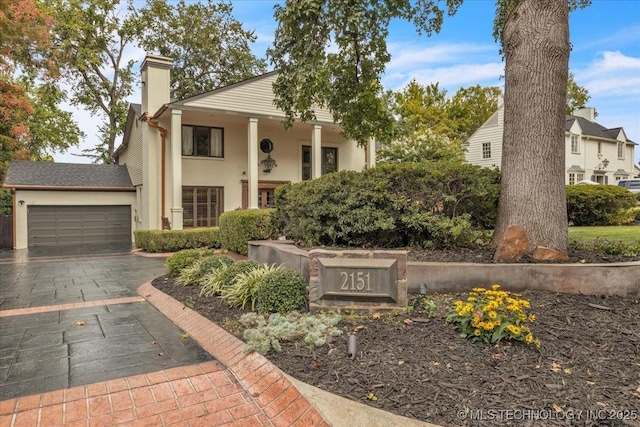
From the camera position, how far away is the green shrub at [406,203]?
212 inches

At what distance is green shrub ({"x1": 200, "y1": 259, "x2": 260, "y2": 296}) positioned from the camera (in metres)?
5.40

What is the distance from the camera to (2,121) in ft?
61.7

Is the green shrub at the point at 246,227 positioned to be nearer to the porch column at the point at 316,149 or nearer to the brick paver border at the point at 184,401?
the brick paver border at the point at 184,401

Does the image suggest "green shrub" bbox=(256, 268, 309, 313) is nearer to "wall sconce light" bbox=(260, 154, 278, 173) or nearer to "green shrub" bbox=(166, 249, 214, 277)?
"green shrub" bbox=(166, 249, 214, 277)

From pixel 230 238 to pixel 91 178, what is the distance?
10.5 meters

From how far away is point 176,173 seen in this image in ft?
45.4

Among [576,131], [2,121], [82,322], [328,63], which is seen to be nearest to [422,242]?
[328,63]

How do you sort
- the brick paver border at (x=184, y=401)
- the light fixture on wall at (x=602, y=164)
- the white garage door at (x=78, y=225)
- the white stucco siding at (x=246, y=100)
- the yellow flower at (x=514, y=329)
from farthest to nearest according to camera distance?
the light fixture on wall at (x=602, y=164), the white garage door at (x=78, y=225), the white stucco siding at (x=246, y=100), the yellow flower at (x=514, y=329), the brick paver border at (x=184, y=401)

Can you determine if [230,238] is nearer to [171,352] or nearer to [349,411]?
[171,352]

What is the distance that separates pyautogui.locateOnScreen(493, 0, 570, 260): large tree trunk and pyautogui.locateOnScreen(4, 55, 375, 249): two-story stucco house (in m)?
11.0

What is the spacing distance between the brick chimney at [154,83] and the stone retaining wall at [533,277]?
13.5 metres

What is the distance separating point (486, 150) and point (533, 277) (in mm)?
23823

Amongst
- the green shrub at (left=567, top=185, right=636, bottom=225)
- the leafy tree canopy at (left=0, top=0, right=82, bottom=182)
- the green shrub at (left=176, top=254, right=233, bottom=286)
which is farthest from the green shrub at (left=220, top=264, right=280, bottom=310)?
the leafy tree canopy at (left=0, top=0, right=82, bottom=182)

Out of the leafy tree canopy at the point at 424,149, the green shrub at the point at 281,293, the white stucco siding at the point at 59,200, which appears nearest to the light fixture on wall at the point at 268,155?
the white stucco siding at the point at 59,200
